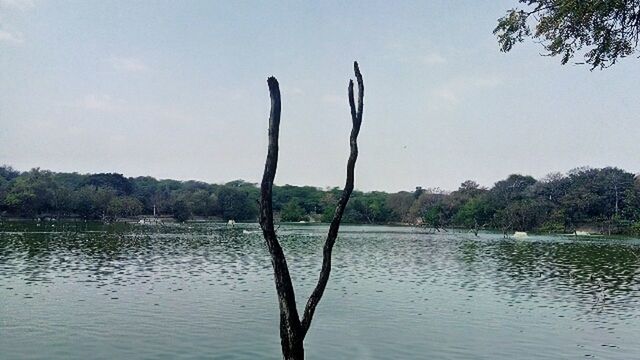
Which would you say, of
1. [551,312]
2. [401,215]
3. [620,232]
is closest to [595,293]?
[551,312]

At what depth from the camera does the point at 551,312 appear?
23797 mm

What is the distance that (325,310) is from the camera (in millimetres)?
23172

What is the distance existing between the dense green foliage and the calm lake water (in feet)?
248

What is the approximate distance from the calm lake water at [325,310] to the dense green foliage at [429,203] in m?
75.7

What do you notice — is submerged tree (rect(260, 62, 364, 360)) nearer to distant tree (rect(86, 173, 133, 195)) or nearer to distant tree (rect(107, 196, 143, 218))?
distant tree (rect(107, 196, 143, 218))

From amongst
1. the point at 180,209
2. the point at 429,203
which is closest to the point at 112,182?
the point at 180,209

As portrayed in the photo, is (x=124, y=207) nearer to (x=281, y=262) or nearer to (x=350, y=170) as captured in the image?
(x=350, y=170)

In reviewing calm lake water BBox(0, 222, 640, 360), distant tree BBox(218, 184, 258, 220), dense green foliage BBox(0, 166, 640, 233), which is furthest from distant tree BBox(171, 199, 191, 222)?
calm lake water BBox(0, 222, 640, 360)

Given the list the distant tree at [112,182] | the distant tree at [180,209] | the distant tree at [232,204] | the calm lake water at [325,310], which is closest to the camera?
the calm lake water at [325,310]

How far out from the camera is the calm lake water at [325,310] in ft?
55.3

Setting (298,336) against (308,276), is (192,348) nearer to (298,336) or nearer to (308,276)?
(298,336)

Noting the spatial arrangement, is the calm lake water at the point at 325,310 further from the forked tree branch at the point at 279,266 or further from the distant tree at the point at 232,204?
the distant tree at the point at 232,204

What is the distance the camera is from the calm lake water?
55.3 ft

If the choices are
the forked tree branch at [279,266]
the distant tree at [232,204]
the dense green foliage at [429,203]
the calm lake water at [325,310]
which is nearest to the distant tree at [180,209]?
the dense green foliage at [429,203]
